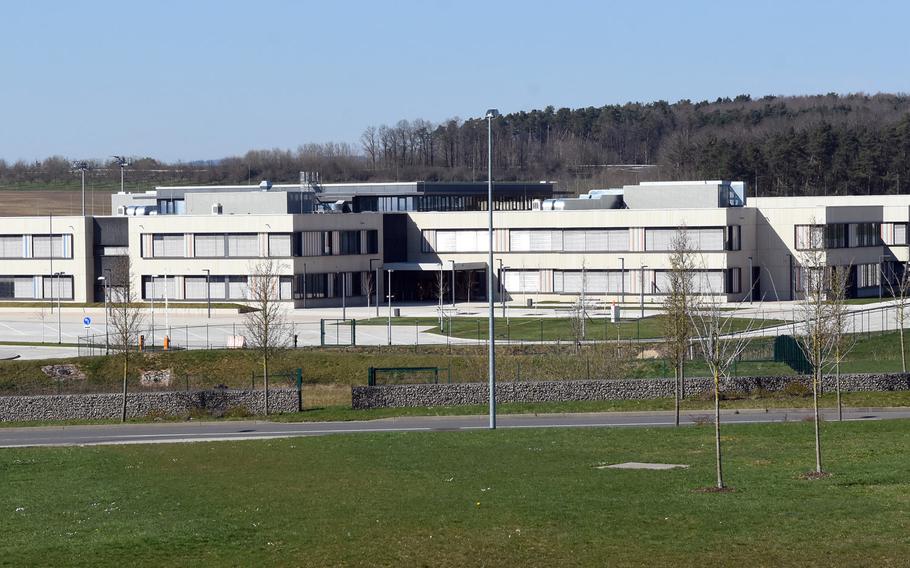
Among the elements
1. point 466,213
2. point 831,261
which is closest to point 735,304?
point 831,261

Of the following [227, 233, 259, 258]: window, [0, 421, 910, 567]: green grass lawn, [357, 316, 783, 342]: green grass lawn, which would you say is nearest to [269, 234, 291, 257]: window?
[227, 233, 259, 258]: window

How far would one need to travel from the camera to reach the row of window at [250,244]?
9469cm

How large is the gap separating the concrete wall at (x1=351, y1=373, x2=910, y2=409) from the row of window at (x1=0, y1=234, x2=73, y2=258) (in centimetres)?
6022

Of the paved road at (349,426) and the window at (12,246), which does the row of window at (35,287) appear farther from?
the paved road at (349,426)

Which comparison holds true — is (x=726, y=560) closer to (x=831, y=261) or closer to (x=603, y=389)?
(x=603, y=389)

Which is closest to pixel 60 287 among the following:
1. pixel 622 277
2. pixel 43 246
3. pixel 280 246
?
pixel 43 246

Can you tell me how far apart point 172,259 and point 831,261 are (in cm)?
4969

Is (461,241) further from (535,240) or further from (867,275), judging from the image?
(867,275)

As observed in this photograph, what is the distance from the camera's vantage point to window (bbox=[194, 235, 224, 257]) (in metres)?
96.4

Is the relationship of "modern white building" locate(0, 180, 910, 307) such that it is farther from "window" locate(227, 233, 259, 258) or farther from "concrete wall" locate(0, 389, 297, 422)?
"concrete wall" locate(0, 389, 297, 422)

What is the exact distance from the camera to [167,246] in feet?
322

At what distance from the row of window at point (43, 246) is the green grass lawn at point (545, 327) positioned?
31456 millimetres

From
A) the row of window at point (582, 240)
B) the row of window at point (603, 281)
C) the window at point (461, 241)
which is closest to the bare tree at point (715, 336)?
the row of window at point (603, 281)

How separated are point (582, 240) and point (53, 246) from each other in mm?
41486
